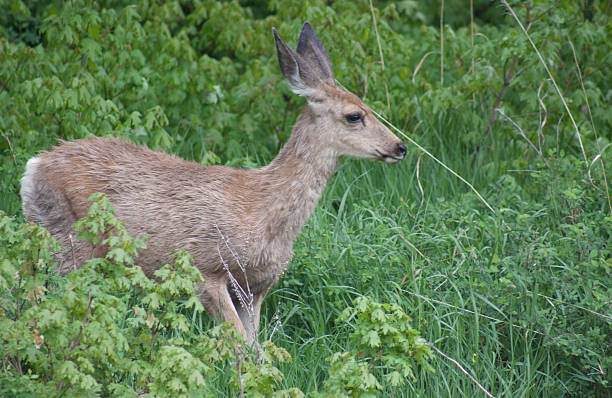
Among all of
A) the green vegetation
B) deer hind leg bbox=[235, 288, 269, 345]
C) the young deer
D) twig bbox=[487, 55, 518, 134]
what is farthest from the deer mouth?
twig bbox=[487, 55, 518, 134]

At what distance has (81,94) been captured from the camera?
6070mm

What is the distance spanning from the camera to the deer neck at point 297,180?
16.4 feet

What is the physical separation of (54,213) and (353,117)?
2.01m

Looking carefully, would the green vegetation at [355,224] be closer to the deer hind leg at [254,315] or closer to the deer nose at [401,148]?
the deer hind leg at [254,315]

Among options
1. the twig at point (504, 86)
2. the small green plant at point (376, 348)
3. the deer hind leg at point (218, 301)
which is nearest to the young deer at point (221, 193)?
the deer hind leg at point (218, 301)

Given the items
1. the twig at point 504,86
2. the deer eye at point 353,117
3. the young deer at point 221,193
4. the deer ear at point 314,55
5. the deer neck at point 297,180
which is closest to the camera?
the young deer at point 221,193

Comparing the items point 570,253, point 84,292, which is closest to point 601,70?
point 570,253

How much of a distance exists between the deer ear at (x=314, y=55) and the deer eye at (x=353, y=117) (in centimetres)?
38

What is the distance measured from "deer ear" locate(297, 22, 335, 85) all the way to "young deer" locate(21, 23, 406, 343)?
111 millimetres

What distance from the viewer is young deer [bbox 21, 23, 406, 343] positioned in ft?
15.9

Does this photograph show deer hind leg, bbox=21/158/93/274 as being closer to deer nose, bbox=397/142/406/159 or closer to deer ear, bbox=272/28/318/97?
deer ear, bbox=272/28/318/97

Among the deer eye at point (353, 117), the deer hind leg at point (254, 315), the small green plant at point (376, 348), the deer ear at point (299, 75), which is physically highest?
the deer ear at point (299, 75)

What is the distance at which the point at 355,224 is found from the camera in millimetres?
5977

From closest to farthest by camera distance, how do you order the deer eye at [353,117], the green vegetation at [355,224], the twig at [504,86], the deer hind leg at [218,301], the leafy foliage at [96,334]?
the leafy foliage at [96,334] < the green vegetation at [355,224] < the deer hind leg at [218,301] < the deer eye at [353,117] < the twig at [504,86]
